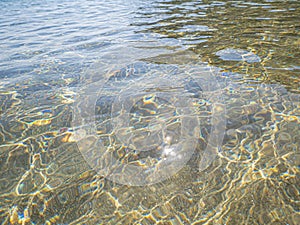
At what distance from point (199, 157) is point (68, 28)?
8.33 meters

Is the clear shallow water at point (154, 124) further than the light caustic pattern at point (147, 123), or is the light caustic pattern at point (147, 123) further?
the light caustic pattern at point (147, 123)

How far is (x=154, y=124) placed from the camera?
369 centimetres

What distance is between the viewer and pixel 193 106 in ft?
13.2

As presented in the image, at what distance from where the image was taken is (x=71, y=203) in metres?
2.71

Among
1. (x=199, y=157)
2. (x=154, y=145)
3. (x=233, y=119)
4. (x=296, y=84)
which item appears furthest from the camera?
(x=296, y=84)

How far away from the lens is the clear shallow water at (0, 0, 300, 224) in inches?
103

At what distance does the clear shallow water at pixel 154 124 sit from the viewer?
262cm

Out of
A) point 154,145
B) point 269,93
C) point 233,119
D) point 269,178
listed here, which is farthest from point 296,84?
point 154,145

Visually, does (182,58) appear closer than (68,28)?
Yes

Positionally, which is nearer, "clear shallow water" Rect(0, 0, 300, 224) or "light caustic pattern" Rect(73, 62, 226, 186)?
"clear shallow water" Rect(0, 0, 300, 224)

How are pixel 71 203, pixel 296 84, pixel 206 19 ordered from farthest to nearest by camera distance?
pixel 206 19, pixel 296 84, pixel 71 203

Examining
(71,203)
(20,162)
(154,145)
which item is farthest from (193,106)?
(20,162)

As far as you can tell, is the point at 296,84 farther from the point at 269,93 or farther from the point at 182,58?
the point at 182,58

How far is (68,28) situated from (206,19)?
5308mm
